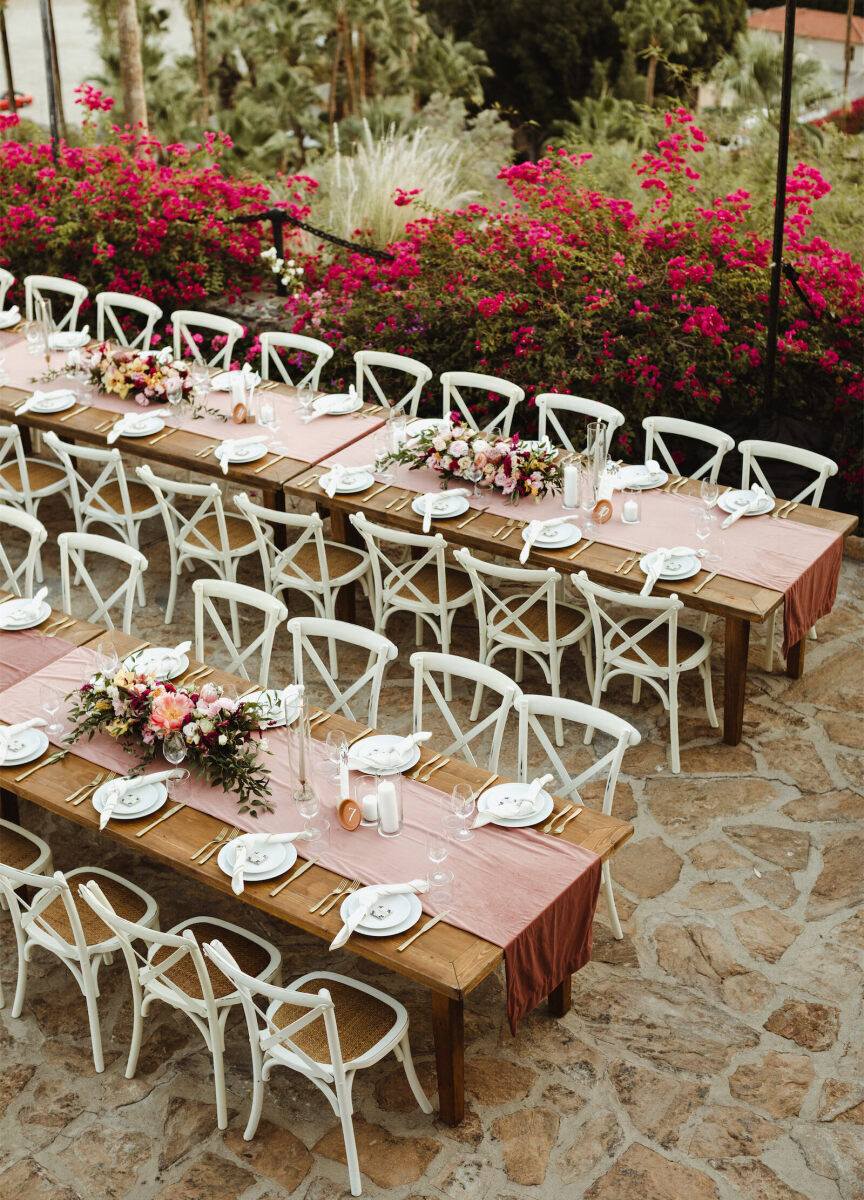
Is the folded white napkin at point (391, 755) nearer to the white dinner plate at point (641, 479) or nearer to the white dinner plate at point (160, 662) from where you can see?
the white dinner plate at point (160, 662)

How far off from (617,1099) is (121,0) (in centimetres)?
1282

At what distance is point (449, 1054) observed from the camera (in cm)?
441

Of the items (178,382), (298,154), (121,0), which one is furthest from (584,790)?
(298,154)

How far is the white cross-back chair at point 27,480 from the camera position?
25.7 ft

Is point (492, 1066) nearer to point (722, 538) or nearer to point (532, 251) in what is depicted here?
point (722, 538)

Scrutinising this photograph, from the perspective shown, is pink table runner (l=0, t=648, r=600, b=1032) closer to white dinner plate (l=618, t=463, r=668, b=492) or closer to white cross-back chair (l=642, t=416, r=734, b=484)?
white dinner plate (l=618, t=463, r=668, b=492)

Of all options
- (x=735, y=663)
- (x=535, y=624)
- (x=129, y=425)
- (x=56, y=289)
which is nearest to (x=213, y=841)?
(x=535, y=624)

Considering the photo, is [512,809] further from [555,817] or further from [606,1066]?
[606,1066]

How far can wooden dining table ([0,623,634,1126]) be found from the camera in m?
4.26

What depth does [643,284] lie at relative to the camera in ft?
29.6

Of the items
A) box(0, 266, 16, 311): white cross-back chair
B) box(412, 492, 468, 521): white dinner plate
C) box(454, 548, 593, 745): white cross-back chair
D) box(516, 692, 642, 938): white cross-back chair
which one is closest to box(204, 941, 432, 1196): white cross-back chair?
box(516, 692, 642, 938): white cross-back chair

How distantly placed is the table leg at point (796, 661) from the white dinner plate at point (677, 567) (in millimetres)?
880

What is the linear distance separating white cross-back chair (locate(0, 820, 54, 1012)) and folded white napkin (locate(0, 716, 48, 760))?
34cm

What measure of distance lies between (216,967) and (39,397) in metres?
4.59
